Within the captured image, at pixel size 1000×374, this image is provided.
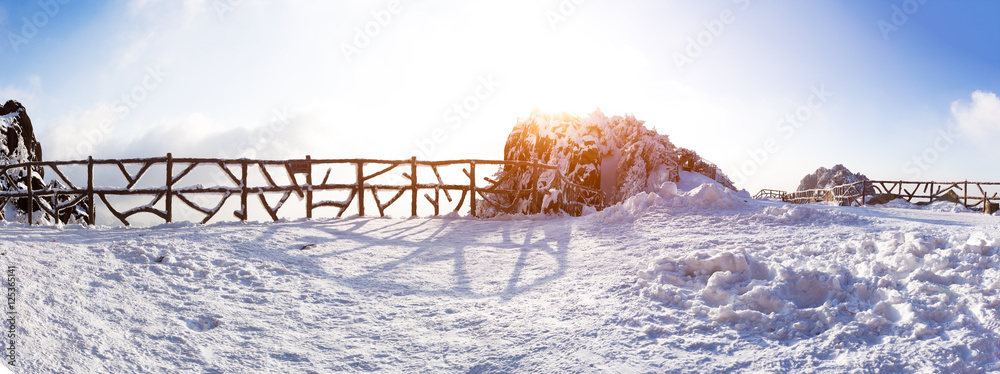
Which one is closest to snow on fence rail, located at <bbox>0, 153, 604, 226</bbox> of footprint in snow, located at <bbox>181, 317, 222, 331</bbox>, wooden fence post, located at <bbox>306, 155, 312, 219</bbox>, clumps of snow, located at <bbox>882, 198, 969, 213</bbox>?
wooden fence post, located at <bbox>306, 155, 312, 219</bbox>

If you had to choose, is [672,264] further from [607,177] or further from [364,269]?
[607,177]

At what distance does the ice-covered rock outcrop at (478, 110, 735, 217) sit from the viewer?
1955 centimetres

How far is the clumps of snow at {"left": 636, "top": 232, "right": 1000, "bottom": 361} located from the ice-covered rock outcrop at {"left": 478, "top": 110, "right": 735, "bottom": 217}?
468 inches

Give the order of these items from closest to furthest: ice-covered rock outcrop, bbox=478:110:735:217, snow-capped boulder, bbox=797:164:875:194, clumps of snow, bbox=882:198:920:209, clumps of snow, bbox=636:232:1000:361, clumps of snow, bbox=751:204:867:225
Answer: clumps of snow, bbox=636:232:1000:361 → clumps of snow, bbox=751:204:867:225 → ice-covered rock outcrop, bbox=478:110:735:217 → clumps of snow, bbox=882:198:920:209 → snow-capped boulder, bbox=797:164:875:194

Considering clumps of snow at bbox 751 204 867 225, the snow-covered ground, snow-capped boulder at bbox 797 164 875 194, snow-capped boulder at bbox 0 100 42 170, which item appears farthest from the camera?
snow-capped boulder at bbox 797 164 875 194

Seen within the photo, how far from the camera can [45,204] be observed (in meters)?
12.2

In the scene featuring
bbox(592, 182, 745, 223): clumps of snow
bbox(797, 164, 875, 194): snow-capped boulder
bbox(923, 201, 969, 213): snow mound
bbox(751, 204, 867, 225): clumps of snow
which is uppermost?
bbox(797, 164, 875, 194): snow-capped boulder

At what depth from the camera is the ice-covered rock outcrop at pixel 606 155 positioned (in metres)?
19.5

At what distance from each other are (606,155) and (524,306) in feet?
52.7

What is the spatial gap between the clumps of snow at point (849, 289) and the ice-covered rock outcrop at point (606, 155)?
11.9 m

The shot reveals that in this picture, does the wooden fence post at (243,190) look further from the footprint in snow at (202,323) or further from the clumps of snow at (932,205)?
the clumps of snow at (932,205)

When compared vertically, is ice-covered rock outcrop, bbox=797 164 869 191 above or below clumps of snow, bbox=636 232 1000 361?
above

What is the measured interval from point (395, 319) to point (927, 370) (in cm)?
445

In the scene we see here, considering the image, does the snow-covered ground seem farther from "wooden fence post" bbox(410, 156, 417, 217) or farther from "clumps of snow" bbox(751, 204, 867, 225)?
"wooden fence post" bbox(410, 156, 417, 217)
